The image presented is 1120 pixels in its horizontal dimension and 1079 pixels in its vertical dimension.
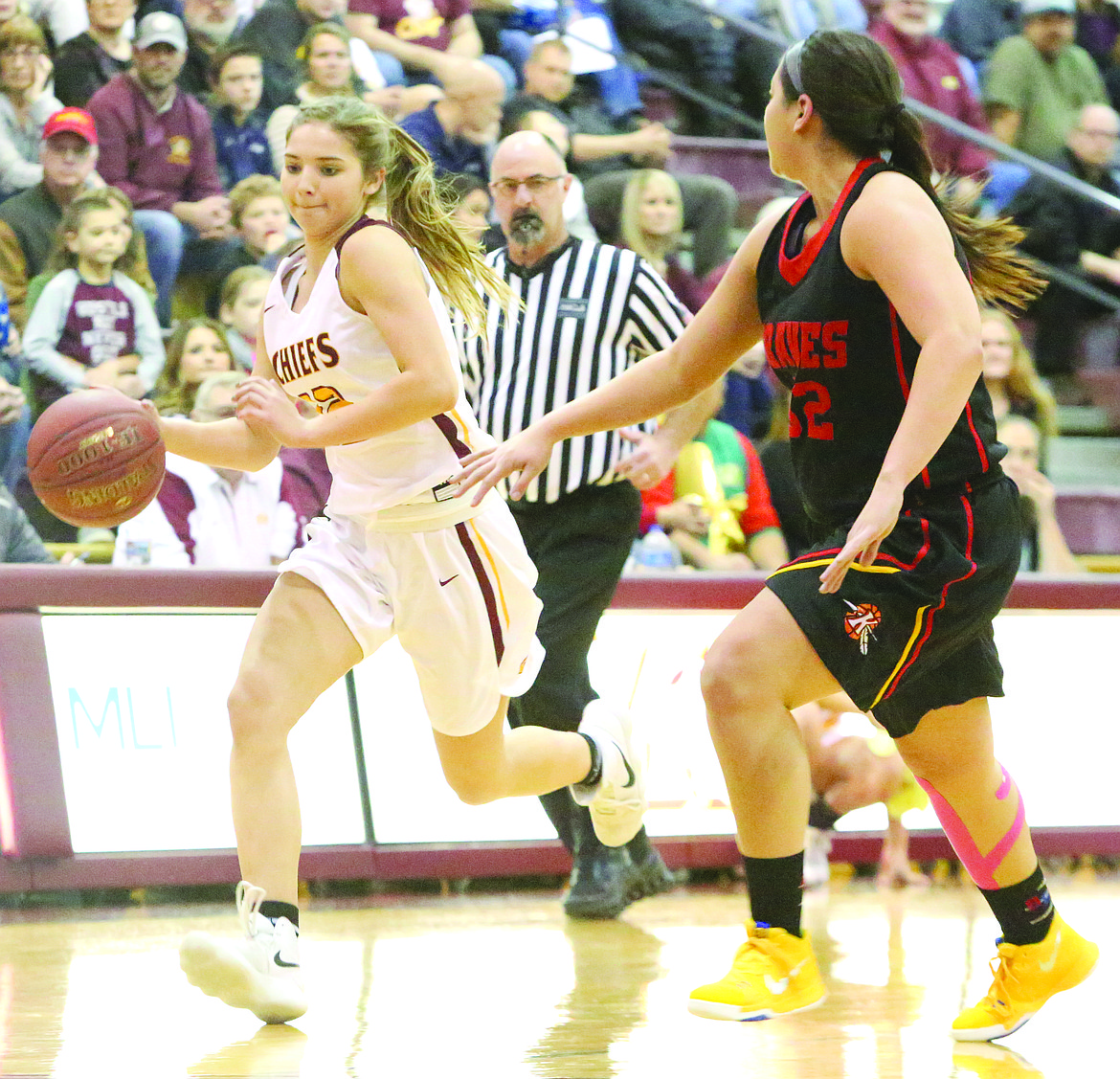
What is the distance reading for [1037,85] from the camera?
383 inches

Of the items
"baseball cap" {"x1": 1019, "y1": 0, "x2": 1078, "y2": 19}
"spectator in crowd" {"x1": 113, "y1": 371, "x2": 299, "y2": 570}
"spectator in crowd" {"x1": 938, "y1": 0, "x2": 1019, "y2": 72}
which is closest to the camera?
"spectator in crowd" {"x1": 113, "y1": 371, "x2": 299, "y2": 570}

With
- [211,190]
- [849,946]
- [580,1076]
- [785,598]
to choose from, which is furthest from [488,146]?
[580,1076]

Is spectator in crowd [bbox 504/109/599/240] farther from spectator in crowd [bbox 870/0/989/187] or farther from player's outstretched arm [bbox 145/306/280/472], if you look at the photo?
player's outstretched arm [bbox 145/306/280/472]

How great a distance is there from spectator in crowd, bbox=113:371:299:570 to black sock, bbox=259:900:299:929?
8.83 feet

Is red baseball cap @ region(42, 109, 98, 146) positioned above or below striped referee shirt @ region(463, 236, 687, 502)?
above

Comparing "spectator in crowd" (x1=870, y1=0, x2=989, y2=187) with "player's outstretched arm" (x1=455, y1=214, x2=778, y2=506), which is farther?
"spectator in crowd" (x1=870, y1=0, x2=989, y2=187)

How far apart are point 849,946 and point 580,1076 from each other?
5.84 ft

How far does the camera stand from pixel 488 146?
26.0ft

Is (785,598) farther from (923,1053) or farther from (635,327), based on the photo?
(635,327)

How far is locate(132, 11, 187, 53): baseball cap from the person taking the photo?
740 centimetres

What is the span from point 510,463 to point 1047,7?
24.6 feet

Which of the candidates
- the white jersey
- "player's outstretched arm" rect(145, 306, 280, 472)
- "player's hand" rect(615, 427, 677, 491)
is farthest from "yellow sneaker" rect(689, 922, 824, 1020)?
"player's outstretched arm" rect(145, 306, 280, 472)

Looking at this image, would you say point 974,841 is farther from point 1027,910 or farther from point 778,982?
point 778,982

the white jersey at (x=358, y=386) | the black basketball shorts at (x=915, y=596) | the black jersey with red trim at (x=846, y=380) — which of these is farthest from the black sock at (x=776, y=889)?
the white jersey at (x=358, y=386)
